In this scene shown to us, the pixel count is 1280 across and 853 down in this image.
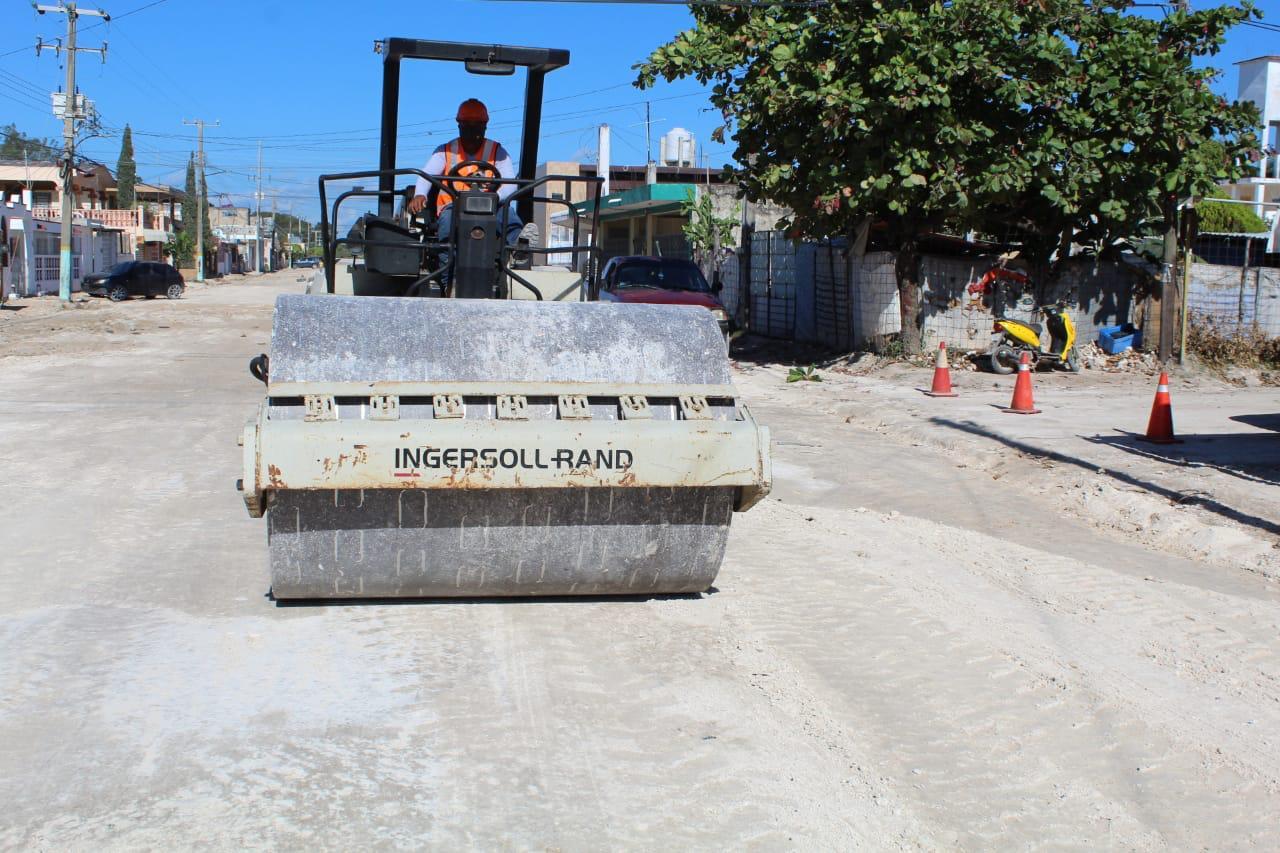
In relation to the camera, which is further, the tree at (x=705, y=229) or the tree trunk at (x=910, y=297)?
the tree at (x=705, y=229)

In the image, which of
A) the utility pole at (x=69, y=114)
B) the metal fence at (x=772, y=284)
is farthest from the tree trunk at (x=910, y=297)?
the utility pole at (x=69, y=114)

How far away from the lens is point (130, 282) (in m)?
47.2

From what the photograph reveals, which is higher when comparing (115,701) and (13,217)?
(13,217)

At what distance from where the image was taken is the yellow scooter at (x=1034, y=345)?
18.5 metres

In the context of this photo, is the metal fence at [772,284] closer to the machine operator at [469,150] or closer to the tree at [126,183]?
the machine operator at [469,150]

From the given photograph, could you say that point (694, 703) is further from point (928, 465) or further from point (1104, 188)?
point (1104, 188)

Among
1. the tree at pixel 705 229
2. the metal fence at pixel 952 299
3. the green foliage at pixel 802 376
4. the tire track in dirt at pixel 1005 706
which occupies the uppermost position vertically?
the tree at pixel 705 229

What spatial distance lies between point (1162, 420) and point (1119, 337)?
880 centimetres

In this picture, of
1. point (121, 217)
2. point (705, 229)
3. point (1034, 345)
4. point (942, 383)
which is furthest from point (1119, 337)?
point (121, 217)

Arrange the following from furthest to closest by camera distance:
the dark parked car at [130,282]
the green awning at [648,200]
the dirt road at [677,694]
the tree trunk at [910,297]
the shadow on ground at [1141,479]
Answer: the dark parked car at [130,282] < the green awning at [648,200] < the tree trunk at [910,297] < the shadow on ground at [1141,479] < the dirt road at [677,694]

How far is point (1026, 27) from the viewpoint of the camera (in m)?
17.2

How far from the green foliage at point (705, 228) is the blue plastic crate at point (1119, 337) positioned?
39.2 ft

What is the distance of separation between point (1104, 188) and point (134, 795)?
1661 cm

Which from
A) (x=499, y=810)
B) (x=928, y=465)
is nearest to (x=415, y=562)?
(x=499, y=810)
